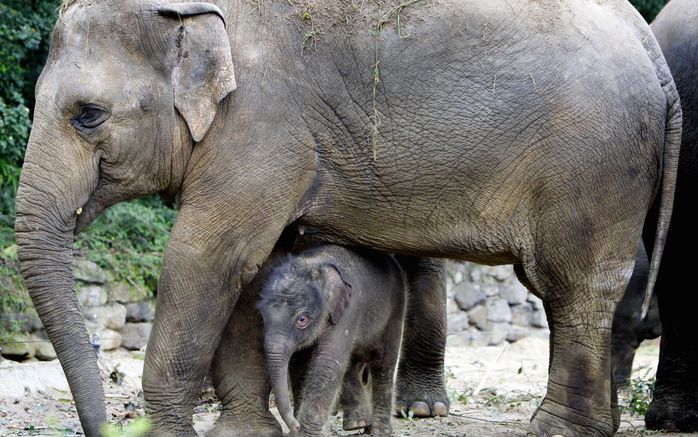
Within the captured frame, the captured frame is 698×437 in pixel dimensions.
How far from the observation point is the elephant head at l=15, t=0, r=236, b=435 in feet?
17.0

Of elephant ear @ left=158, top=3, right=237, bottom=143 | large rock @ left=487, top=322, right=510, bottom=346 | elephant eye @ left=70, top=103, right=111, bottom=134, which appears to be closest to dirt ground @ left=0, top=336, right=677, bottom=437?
elephant eye @ left=70, top=103, right=111, bottom=134

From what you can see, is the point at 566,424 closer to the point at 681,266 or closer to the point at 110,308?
the point at 681,266

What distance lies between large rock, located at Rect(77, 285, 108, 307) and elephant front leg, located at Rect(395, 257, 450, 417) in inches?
170

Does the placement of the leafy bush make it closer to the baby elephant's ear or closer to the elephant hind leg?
the baby elephant's ear

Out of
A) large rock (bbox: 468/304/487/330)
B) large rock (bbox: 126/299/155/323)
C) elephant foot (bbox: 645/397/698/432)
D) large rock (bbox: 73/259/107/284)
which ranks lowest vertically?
elephant foot (bbox: 645/397/698/432)

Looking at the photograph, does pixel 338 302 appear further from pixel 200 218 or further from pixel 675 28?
pixel 675 28

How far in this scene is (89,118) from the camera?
17.4 feet

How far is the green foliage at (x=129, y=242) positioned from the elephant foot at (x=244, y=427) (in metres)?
5.49

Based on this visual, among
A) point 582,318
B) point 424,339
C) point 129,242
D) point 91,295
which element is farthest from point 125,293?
point 582,318

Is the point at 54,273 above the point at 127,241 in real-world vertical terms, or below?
below

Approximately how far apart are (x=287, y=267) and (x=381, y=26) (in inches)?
45.9

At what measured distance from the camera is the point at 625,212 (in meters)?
5.68

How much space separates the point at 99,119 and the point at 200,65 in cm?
49

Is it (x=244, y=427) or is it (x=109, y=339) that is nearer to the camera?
(x=244, y=427)
